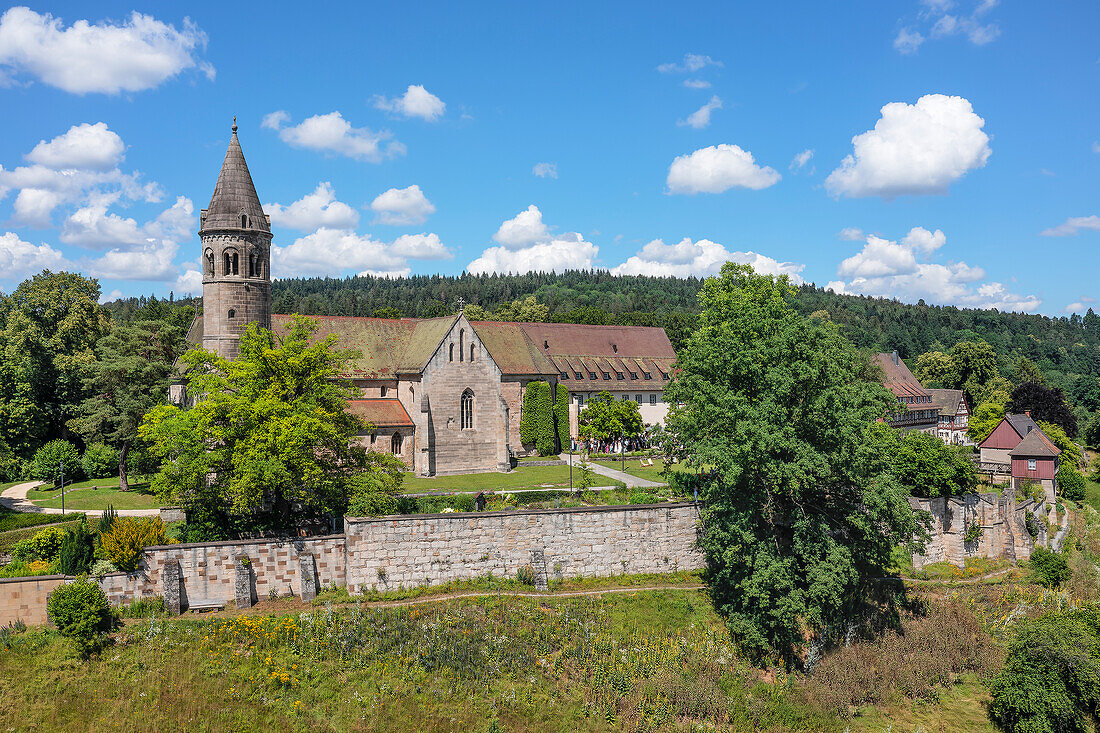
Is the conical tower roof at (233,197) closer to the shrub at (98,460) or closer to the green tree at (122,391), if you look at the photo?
the green tree at (122,391)

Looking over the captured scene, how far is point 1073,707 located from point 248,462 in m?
28.8

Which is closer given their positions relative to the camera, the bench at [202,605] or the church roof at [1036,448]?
the bench at [202,605]

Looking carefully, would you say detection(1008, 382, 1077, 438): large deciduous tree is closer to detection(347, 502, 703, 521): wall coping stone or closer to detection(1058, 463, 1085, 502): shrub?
detection(1058, 463, 1085, 502): shrub

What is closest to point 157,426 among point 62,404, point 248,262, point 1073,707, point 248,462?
point 248,462

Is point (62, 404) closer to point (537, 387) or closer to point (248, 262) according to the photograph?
point (248, 262)

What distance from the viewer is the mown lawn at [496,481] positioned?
4244cm

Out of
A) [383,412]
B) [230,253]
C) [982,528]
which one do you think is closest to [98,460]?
[230,253]

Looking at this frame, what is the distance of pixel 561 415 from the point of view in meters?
60.3

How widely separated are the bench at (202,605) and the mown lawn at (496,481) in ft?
56.8

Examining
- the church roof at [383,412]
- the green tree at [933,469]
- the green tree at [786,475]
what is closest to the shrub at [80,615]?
the green tree at [786,475]

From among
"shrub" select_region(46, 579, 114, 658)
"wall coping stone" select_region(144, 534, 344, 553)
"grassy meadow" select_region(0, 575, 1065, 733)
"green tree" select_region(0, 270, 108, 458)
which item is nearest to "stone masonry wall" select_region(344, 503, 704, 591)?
"wall coping stone" select_region(144, 534, 344, 553)

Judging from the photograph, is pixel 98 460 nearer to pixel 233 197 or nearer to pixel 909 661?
pixel 233 197

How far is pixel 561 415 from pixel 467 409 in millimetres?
11622

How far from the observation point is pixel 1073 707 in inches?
938
